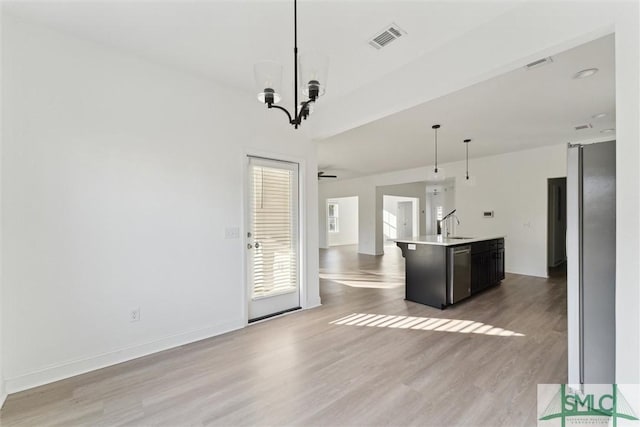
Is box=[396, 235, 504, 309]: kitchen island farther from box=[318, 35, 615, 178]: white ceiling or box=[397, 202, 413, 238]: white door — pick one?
box=[397, 202, 413, 238]: white door

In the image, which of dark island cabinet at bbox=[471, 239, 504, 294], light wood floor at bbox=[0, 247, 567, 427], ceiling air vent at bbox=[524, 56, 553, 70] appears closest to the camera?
light wood floor at bbox=[0, 247, 567, 427]

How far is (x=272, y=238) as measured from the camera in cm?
373

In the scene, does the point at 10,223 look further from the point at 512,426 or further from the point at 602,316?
the point at 602,316

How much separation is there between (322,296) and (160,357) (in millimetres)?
2548

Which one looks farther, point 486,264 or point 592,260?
point 486,264

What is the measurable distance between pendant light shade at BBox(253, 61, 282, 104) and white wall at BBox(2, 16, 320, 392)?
4.99 ft

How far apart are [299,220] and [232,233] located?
3.31 ft

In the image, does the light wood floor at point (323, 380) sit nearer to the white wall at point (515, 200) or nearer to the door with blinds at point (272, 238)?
the door with blinds at point (272, 238)

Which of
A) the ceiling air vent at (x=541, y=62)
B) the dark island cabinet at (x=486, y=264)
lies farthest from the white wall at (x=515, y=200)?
the ceiling air vent at (x=541, y=62)

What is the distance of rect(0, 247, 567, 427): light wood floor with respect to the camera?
1.86 m

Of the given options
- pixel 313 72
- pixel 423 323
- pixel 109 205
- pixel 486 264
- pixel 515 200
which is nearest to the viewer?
pixel 313 72

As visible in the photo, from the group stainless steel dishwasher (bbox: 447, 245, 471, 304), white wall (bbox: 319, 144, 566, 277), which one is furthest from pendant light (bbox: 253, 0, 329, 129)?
white wall (bbox: 319, 144, 566, 277)

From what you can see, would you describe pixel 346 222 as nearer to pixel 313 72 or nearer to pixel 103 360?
pixel 103 360

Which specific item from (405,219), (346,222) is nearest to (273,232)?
(346,222)
